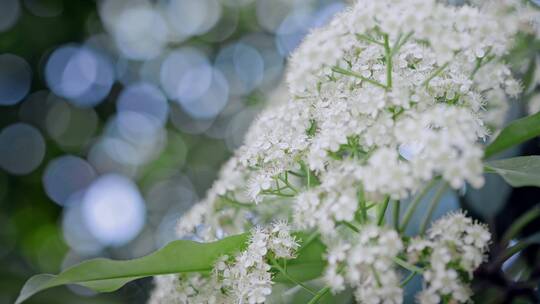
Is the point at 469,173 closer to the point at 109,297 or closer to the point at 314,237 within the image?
the point at 314,237

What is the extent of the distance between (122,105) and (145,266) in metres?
2.50

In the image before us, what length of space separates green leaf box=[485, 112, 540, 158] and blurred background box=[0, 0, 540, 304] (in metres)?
1.24

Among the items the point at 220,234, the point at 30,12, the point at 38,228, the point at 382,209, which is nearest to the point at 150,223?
the point at 38,228

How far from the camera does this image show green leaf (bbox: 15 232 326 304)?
64 centimetres

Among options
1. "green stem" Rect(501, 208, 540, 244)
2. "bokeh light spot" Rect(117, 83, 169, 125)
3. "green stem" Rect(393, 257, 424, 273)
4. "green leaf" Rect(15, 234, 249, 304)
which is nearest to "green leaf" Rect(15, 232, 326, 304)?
"green leaf" Rect(15, 234, 249, 304)

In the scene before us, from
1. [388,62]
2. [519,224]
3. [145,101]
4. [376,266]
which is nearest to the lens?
[376,266]

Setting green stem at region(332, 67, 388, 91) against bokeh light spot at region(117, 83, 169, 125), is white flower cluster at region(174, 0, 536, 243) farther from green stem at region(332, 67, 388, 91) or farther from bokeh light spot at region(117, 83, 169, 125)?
bokeh light spot at region(117, 83, 169, 125)

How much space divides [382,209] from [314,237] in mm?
164

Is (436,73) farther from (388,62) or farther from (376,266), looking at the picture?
(376,266)

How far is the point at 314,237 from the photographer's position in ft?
2.53

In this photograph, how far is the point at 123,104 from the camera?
3.06 meters

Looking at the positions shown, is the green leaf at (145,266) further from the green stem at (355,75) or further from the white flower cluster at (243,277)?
the green stem at (355,75)

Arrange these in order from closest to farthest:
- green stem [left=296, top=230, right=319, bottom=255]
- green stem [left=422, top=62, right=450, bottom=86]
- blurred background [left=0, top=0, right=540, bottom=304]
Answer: green stem [left=422, top=62, right=450, bottom=86], green stem [left=296, top=230, right=319, bottom=255], blurred background [left=0, top=0, right=540, bottom=304]

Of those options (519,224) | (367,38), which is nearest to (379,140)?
(367,38)
